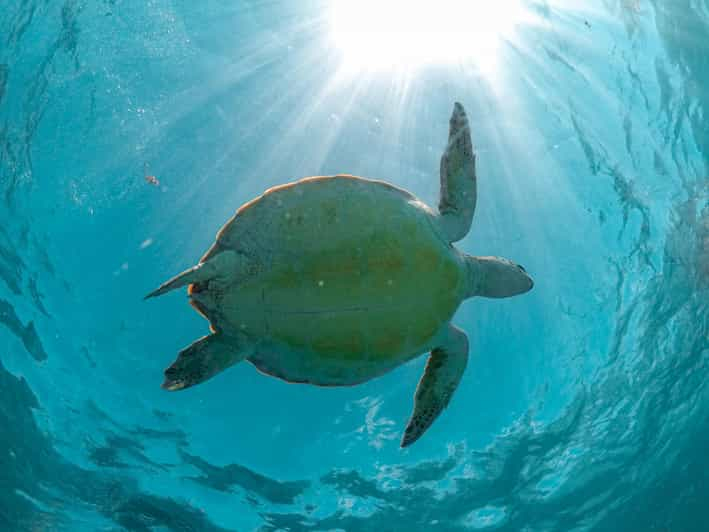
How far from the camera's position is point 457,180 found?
429cm

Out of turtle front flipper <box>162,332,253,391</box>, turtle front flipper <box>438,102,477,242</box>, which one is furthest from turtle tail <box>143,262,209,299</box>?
turtle front flipper <box>438,102,477,242</box>

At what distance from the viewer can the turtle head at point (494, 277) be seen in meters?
4.48

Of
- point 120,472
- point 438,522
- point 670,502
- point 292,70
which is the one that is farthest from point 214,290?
point 670,502

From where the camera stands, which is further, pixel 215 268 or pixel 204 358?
pixel 204 358

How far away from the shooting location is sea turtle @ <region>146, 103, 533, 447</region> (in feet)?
11.0

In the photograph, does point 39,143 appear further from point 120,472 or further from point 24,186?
point 120,472

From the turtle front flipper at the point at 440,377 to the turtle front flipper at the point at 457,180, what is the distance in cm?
97

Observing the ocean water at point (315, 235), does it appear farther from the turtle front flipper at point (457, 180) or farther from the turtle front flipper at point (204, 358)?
the turtle front flipper at point (204, 358)

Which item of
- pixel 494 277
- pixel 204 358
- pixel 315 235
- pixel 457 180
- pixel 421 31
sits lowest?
pixel 204 358

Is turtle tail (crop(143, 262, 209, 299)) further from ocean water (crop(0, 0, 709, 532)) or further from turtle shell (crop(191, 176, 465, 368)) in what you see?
ocean water (crop(0, 0, 709, 532))

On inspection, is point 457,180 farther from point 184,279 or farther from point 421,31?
point 421,31

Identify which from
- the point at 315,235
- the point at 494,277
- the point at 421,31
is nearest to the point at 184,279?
the point at 315,235

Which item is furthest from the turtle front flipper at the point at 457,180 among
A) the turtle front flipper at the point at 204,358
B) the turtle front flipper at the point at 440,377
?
the turtle front flipper at the point at 204,358

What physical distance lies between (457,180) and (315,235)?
1.63 metres
